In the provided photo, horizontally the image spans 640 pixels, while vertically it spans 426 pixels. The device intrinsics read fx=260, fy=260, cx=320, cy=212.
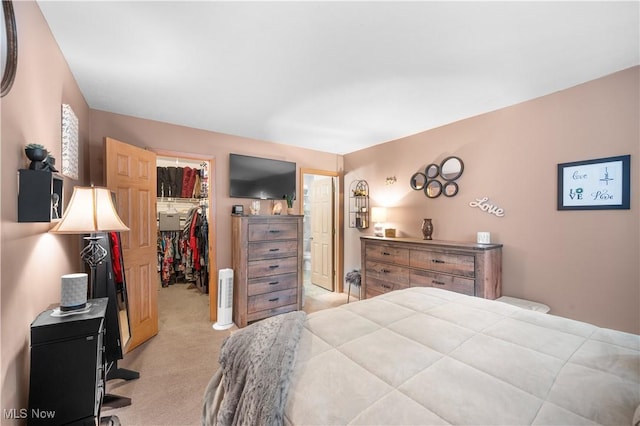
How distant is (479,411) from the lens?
2.43 feet

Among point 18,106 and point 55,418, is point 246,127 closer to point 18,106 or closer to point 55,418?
point 18,106

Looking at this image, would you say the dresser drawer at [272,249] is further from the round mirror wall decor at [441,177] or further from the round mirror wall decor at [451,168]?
the round mirror wall decor at [451,168]

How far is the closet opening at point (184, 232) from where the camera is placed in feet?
14.8

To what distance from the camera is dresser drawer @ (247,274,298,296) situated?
3.22m

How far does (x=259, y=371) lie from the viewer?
97cm

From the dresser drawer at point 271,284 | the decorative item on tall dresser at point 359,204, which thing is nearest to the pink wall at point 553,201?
the decorative item on tall dresser at point 359,204

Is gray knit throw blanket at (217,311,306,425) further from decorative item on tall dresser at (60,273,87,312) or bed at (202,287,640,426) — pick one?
decorative item on tall dresser at (60,273,87,312)

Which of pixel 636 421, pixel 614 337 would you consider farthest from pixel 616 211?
pixel 636 421

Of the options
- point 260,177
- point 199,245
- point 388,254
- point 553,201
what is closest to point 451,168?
point 553,201

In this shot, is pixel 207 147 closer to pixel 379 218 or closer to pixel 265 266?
pixel 265 266

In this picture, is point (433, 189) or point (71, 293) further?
point (433, 189)

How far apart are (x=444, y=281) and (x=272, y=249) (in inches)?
80.0

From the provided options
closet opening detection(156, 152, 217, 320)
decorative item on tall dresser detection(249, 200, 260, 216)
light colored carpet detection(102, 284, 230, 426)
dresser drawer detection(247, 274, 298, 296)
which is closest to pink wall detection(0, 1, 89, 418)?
light colored carpet detection(102, 284, 230, 426)

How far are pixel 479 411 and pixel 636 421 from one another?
35cm
